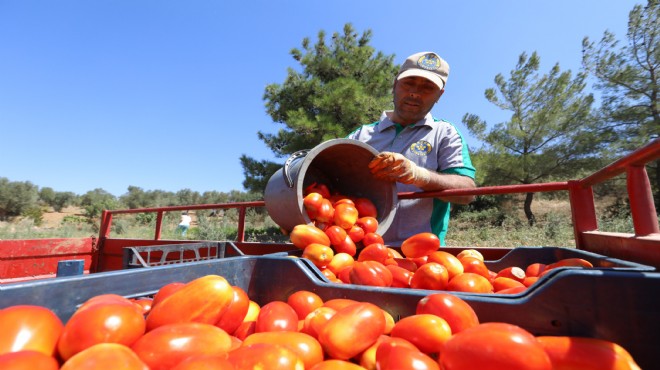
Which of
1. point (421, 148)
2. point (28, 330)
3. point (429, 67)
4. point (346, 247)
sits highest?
point (429, 67)

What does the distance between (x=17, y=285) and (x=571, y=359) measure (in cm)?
141

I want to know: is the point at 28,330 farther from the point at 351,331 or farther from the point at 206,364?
the point at 351,331

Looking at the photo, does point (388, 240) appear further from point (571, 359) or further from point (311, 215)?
point (571, 359)

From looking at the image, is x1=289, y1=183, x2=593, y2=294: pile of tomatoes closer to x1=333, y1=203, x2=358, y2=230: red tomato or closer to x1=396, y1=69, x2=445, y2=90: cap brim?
x1=333, y1=203, x2=358, y2=230: red tomato

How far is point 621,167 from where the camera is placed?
1370mm

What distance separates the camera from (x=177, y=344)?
30.7 inches

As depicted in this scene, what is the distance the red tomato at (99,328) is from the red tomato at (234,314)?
241mm

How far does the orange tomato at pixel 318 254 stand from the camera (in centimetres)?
171

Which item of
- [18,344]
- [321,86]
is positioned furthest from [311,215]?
[321,86]

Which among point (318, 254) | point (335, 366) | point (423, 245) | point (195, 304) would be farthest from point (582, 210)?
point (195, 304)

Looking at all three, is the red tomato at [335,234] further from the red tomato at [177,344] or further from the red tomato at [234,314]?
the red tomato at [177,344]

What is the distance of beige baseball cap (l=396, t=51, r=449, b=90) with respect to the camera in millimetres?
→ 2854

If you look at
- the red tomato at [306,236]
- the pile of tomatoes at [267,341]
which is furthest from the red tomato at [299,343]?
the red tomato at [306,236]

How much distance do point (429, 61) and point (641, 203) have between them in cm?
203
